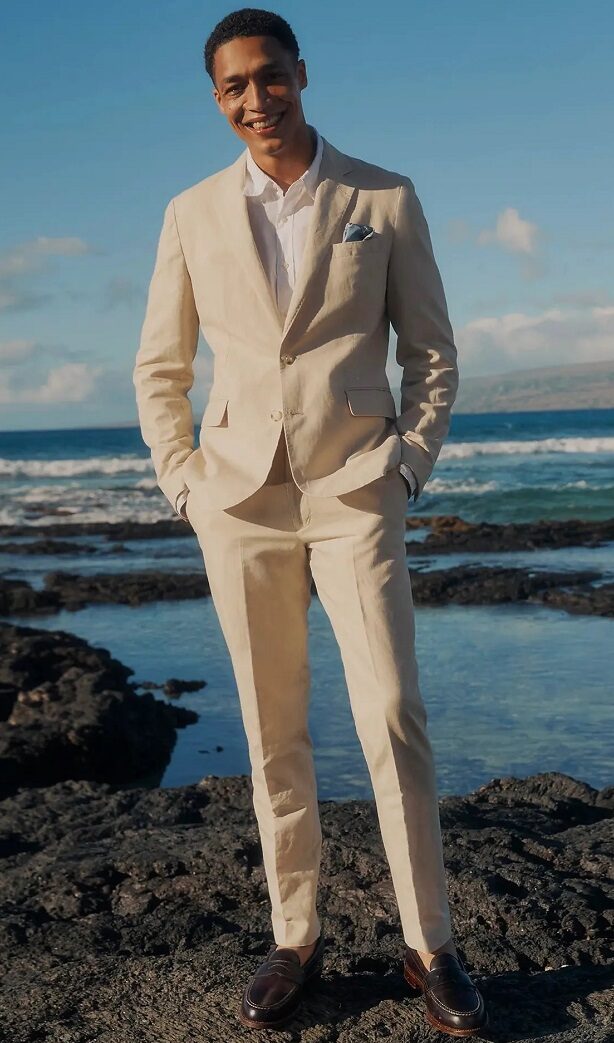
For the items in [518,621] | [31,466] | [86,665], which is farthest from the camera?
[31,466]

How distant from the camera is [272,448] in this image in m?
2.88

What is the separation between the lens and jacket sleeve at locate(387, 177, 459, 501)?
9.61 feet

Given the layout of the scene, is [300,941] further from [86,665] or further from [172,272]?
[86,665]

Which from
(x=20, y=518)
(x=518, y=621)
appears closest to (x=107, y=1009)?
(x=518, y=621)

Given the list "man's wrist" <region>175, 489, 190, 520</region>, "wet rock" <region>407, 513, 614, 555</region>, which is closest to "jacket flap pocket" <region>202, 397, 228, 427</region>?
"man's wrist" <region>175, 489, 190, 520</region>

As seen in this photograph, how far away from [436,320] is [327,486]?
1.65 ft

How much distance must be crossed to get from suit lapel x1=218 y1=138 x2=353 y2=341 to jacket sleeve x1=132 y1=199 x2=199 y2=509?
233 mm

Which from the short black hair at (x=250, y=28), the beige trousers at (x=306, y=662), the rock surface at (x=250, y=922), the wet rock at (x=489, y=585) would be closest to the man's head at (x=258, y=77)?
the short black hair at (x=250, y=28)

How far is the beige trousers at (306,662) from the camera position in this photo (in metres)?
2.83

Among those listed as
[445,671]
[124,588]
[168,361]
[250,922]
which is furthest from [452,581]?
[168,361]

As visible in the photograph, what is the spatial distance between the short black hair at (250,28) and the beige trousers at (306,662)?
942mm

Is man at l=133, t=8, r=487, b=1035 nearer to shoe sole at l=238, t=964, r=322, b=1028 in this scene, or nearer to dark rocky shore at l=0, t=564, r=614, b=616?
shoe sole at l=238, t=964, r=322, b=1028

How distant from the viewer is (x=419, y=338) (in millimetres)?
2998

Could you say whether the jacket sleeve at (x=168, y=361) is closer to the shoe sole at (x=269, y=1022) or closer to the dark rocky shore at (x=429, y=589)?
the shoe sole at (x=269, y=1022)
